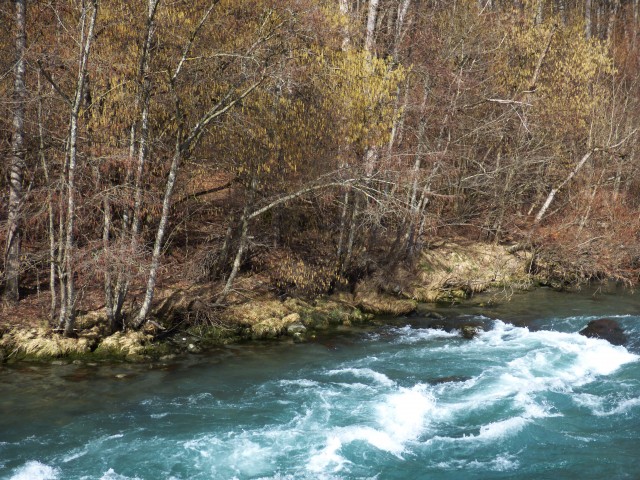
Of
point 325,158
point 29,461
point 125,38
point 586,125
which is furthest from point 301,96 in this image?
point 586,125

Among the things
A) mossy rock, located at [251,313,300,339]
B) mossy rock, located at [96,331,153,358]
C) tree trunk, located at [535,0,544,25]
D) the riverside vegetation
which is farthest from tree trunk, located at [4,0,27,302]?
tree trunk, located at [535,0,544,25]

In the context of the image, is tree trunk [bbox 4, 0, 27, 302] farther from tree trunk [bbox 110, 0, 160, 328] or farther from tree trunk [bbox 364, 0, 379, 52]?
tree trunk [bbox 364, 0, 379, 52]

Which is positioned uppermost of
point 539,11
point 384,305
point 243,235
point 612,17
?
point 612,17

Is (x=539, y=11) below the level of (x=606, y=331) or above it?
above

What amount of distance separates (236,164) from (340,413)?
6835 millimetres

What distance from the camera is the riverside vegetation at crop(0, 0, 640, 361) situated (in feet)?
43.5

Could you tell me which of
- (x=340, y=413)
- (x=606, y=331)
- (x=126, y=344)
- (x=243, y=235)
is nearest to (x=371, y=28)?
(x=243, y=235)

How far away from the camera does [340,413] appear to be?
1074 centimetres

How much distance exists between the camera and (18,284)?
50.0ft

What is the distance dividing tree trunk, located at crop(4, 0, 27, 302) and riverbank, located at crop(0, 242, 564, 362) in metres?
1.45

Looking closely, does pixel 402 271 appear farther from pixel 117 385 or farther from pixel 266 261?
pixel 117 385

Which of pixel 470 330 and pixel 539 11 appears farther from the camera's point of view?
pixel 539 11

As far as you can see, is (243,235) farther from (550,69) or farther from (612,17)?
(612,17)

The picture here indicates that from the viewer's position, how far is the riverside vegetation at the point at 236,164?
13.2 metres
